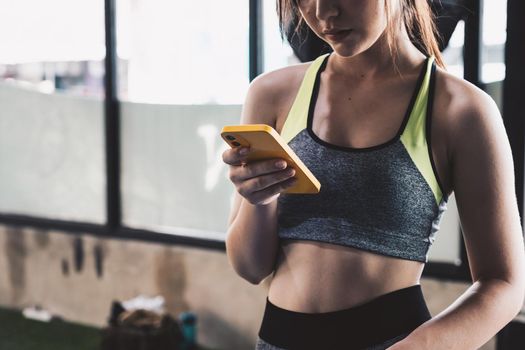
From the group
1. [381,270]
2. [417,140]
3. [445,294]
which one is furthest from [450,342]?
[445,294]

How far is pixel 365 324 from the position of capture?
97cm

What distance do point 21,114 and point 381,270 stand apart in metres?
3.86

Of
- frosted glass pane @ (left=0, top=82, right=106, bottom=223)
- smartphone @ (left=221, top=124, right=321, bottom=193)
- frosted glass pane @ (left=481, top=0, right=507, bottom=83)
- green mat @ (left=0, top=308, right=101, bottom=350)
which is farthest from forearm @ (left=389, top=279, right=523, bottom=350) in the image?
frosted glass pane @ (left=0, top=82, right=106, bottom=223)

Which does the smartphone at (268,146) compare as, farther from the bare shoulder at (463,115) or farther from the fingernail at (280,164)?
the bare shoulder at (463,115)

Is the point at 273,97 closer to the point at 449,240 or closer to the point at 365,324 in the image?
the point at 365,324

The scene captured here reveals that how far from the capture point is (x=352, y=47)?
3.17ft

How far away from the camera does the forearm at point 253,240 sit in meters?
1.04

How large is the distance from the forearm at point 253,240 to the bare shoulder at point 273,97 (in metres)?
0.16

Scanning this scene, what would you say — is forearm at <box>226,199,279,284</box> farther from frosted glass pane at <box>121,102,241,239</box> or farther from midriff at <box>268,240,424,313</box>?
frosted glass pane at <box>121,102,241,239</box>

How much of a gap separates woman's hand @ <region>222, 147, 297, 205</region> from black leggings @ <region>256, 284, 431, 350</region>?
8.3 inches

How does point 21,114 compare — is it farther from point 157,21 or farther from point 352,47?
point 352,47

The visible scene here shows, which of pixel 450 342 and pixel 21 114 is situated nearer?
pixel 450 342

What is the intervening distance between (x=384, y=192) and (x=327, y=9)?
0.97 ft

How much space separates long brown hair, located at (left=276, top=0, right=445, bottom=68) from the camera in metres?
1.02
